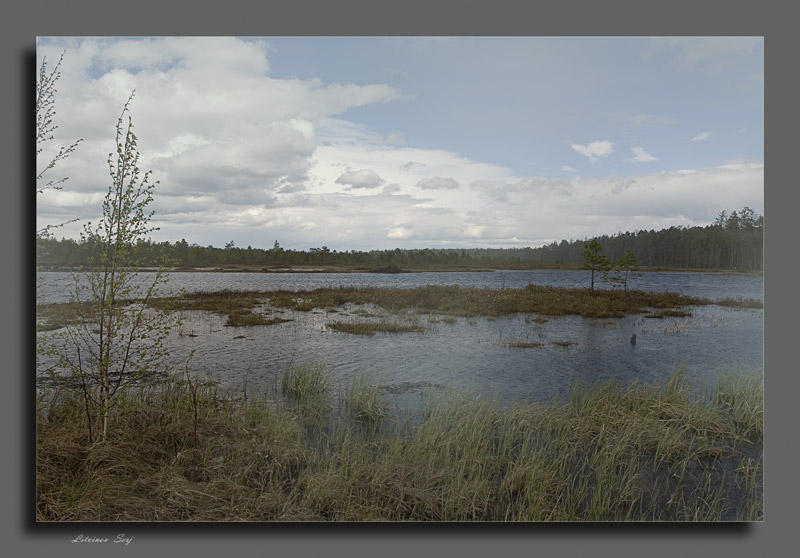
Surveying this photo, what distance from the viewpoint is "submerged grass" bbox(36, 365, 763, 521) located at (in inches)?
175

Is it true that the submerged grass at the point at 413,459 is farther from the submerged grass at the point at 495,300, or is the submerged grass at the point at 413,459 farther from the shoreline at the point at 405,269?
the shoreline at the point at 405,269

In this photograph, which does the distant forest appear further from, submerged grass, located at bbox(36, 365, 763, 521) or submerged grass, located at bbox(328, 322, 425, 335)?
submerged grass, located at bbox(36, 365, 763, 521)

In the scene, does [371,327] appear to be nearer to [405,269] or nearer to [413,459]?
[405,269]

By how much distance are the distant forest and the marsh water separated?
0.17 metres

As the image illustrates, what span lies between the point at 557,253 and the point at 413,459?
3.29m

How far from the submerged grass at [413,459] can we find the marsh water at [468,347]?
0.21m

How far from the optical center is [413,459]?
4.83 m

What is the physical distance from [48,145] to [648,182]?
7.48 meters

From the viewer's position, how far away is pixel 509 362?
18.7 feet

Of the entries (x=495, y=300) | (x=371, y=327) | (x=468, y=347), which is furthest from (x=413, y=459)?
(x=495, y=300)

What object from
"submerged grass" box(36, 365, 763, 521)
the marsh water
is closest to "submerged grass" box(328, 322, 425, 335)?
the marsh water

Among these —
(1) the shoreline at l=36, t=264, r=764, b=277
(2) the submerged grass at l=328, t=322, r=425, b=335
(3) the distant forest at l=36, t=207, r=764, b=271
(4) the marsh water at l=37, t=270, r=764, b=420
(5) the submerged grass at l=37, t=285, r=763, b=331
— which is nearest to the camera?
(3) the distant forest at l=36, t=207, r=764, b=271

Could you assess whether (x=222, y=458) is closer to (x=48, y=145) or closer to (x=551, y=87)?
(x=48, y=145)

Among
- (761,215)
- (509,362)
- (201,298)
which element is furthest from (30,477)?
(761,215)
